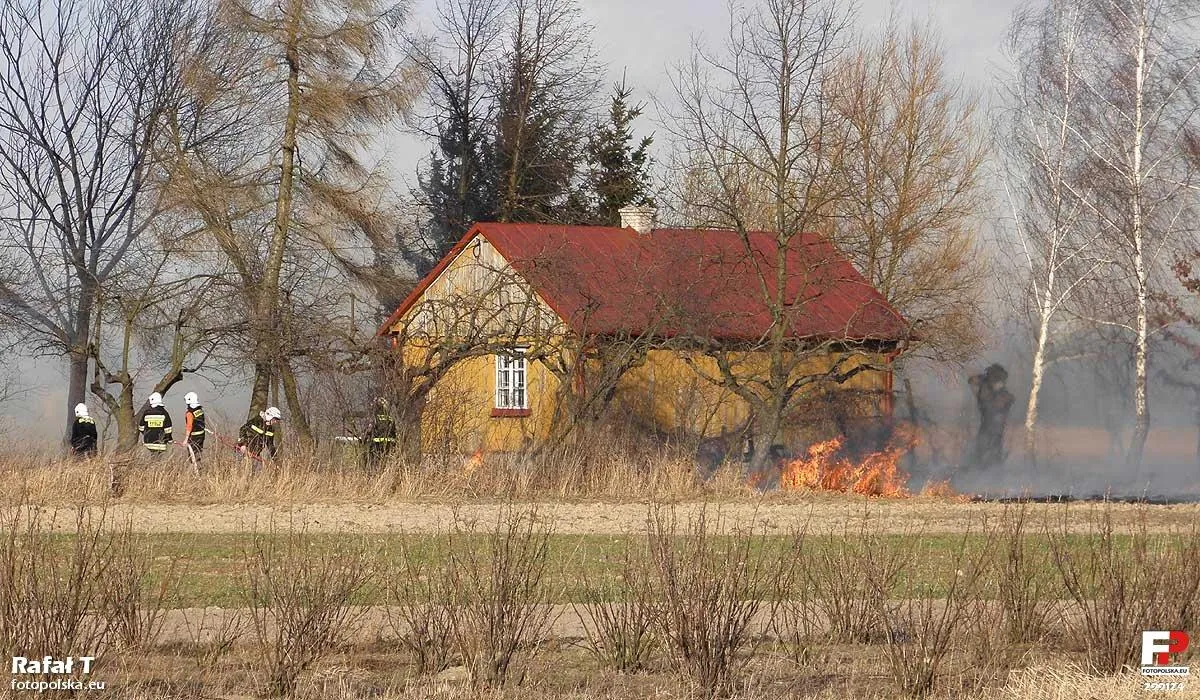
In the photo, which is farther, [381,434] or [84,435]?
[84,435]

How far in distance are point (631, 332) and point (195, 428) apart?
8.38 meters

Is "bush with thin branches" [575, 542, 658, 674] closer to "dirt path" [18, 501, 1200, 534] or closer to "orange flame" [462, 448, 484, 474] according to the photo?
"dirt path" [18, 501, 1200, 534]

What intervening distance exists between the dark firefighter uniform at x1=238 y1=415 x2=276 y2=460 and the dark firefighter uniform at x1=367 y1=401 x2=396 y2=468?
222 cm

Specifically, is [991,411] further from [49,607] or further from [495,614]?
[49,607]

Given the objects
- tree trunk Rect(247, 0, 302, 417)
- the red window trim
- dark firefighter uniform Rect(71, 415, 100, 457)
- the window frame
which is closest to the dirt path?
dark firefighter uniform Rect(71, 415, 100, 457)

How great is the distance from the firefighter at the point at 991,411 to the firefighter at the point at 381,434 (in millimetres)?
12643

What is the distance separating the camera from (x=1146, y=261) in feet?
104

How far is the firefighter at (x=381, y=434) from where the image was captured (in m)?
23.0

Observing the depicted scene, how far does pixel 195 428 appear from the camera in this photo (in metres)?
24.5

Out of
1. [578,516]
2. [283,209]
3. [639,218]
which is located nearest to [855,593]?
[578,516]

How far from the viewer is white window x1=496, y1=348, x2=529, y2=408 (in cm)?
3303

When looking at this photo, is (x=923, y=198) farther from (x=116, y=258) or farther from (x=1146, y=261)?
(x=116, y=258)

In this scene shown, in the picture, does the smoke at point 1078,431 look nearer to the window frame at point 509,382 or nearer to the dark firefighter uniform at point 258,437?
the window frame at point 509,382

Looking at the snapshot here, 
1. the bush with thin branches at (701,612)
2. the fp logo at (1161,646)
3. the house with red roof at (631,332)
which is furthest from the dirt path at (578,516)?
the bush with thin branches at (701,612)
